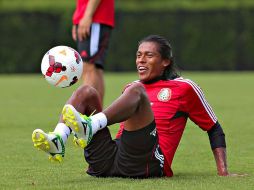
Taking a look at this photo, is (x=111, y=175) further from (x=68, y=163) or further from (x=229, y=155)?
(x=229, y=155)

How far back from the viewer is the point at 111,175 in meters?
5.96

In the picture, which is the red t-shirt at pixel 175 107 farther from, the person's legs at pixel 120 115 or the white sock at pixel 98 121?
the white sock at pixel 98 121

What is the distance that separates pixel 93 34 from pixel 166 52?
3.55 metres

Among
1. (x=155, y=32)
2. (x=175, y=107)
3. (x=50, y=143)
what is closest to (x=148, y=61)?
(x=175, y=107)

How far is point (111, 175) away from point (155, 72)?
37.1 inches

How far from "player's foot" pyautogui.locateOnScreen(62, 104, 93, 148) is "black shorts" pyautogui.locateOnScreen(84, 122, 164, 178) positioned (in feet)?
1.54

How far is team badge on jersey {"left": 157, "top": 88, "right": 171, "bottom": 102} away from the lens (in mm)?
6281

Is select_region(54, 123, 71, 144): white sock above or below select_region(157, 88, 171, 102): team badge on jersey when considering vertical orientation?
below

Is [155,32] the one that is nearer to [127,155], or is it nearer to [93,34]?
[93,34]

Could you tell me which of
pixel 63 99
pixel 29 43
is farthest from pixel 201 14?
pixel 63 99

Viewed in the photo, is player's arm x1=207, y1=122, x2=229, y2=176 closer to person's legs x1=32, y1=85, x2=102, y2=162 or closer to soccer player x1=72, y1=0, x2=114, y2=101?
person's legs x1=32, y1=85, x2=102, y2=162

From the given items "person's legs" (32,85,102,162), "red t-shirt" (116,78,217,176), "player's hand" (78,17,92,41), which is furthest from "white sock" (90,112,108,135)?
"player's hand" (78,17,92,41)

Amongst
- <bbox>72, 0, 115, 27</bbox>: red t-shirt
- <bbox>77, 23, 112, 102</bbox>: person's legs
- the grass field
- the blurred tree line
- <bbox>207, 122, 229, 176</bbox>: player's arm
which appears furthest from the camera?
the blurred tree line

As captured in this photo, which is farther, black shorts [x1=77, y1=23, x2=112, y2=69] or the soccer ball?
Result: black shorts [x1=77, y1=23, x2=112, y2=69]
